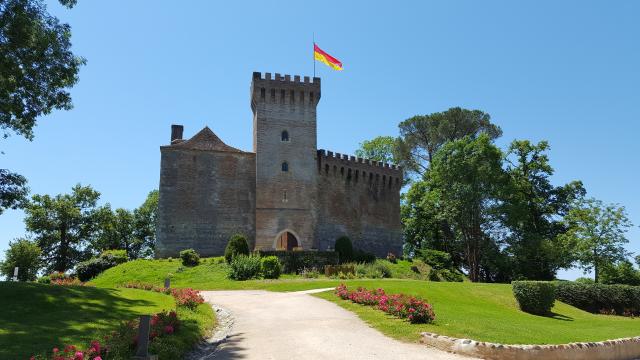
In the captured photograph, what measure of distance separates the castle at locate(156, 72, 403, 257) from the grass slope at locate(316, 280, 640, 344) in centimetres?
1476

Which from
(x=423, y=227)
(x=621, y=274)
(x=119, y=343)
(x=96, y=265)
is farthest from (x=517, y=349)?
(x=423, y=227)

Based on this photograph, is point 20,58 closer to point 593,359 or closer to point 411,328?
point 411,328

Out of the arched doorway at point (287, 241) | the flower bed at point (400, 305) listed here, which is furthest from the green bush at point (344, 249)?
the flower bed at point (400, 305)

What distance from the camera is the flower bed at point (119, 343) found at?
27.9 feet

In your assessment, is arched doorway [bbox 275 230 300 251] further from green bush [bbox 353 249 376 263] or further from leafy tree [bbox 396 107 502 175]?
leafy tree [bbox 396 107 502 175]

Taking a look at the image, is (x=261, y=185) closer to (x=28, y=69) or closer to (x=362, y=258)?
(x=362, y=258)

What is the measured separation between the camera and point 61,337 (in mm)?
10555

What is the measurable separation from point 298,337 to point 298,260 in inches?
767

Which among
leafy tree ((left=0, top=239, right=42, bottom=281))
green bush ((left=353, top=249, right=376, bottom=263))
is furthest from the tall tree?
leafy tree ((left=0, top=239, right=42, bottom=281))

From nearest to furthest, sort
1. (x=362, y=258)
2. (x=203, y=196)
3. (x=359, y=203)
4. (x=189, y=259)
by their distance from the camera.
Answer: (x=189, y=259)
(x=203, y=196)
(x=362, y=258)
(x=359, y=203)

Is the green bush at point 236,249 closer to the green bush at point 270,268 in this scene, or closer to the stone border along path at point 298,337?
the green bush at point 270,268

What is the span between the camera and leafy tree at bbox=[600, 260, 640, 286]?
35.1 meters

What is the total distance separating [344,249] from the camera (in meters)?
37.5

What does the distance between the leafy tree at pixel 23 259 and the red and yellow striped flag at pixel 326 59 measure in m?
29.5
